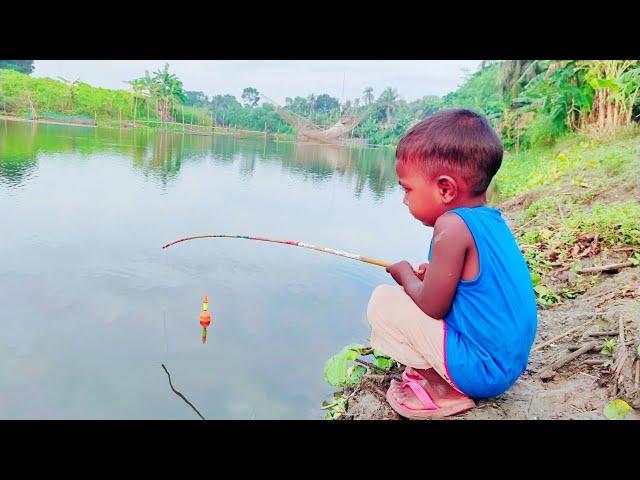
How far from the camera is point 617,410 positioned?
1.33 meters

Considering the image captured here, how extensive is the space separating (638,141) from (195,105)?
2677 cm

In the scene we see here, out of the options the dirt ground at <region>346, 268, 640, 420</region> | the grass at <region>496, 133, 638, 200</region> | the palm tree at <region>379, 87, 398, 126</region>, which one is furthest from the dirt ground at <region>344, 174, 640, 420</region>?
the palm tree at <region>379, 87, 398, 126</region>

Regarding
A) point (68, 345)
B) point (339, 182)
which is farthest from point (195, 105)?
point (68, 345)

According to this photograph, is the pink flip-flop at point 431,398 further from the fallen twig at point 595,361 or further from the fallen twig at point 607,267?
the fallen twig at point 607,267

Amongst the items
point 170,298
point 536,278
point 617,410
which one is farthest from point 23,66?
point 617,410

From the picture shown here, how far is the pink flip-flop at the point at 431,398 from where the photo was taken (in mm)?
1379

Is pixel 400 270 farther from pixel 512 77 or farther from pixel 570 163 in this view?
pixel 512 77

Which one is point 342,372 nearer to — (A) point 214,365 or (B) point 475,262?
(A) point 214,365

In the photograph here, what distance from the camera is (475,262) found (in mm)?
1189

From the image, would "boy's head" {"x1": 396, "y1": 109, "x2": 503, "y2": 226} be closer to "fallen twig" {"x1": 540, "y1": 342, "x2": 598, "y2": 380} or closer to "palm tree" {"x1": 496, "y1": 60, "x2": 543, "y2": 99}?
"fallen twig" {"x1": 540, "y1": 342, "x2": 598, "y2": 380}

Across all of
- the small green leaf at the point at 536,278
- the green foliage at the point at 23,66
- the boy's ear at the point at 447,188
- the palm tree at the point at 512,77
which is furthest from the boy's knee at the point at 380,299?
the green foliage at the point at 23,66

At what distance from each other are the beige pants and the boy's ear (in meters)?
0.29

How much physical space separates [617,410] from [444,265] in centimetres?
65

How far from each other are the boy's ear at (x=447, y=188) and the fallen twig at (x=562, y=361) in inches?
29.2
